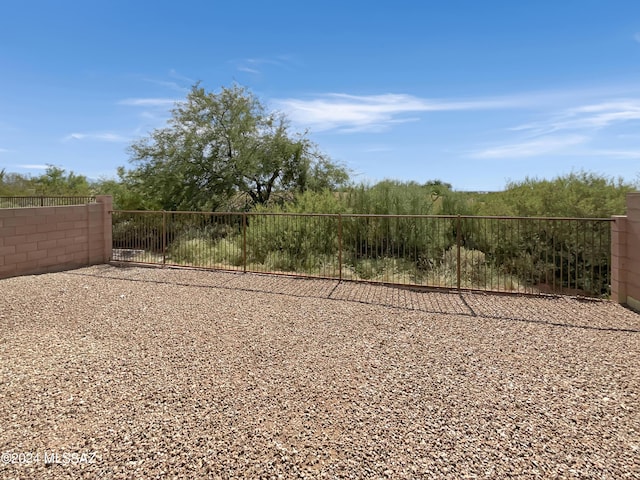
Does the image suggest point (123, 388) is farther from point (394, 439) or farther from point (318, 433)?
point (394, 439)

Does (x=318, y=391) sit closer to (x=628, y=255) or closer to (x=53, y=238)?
(x=628, y=255)

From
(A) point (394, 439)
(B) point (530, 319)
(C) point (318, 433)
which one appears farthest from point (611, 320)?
(C) point (318, 433)

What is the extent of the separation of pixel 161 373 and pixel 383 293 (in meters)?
4.72

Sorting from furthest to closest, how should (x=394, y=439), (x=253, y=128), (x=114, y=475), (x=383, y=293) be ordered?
(x=253, y=128) → (x=383, y=293) → (x=394, y=439) → (x=114, y=475)

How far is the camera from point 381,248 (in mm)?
10820

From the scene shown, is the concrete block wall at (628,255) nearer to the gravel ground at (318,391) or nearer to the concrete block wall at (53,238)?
the gravel ground at (318,391)

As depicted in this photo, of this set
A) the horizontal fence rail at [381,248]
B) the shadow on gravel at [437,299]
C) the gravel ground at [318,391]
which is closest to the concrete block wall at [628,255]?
the shadow on gravel at [437,299]

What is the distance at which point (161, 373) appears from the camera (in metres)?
3.93

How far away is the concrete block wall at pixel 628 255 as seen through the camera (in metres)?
6.41

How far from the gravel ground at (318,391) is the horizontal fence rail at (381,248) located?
8.66 feet

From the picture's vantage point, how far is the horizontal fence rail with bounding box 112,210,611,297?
907cm

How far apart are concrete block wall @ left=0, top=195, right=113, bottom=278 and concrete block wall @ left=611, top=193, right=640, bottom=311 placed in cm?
1234

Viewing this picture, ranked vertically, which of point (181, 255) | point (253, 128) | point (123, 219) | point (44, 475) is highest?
point (253, 128)

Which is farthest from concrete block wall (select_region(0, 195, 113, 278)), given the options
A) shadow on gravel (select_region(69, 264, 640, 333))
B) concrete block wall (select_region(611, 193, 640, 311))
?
concrete block wall (select_region(611, 193, 640, 311))
